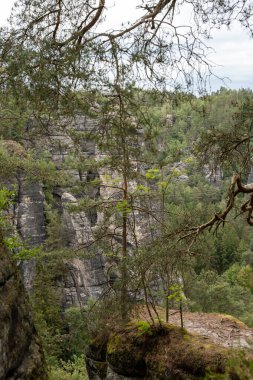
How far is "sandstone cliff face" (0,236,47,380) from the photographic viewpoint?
4230 mm

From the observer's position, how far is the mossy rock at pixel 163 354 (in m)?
5.19

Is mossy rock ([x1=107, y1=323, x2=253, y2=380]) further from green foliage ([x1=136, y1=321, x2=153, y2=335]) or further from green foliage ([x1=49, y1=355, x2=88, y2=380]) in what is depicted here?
green foliage ([x1=49, y1=355, x2=88, y2=380])

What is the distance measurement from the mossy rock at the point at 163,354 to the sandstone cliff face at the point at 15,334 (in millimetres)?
1325

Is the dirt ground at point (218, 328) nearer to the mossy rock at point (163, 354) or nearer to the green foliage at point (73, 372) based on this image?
the mossy rock at point (163, 354)

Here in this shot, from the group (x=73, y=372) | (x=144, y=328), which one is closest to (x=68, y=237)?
(x=73, y=372)

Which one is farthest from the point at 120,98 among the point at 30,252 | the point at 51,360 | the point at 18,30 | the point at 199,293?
the point at 199,293

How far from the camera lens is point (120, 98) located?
5.18 meters

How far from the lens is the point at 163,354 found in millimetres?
5598

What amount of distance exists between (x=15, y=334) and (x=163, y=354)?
1.95 meters

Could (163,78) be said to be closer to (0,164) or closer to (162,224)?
(162,224)

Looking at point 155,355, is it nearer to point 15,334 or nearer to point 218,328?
point 218,328

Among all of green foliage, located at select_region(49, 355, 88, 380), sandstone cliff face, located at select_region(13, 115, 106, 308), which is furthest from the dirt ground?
sandstone cliff face, located at select_region(13, 115, 106, 308)

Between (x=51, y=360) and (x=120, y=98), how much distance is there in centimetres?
1228

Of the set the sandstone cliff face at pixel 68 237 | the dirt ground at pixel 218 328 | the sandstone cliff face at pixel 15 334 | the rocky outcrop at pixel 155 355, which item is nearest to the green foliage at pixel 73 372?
the dirt ground at pixel 218 328
